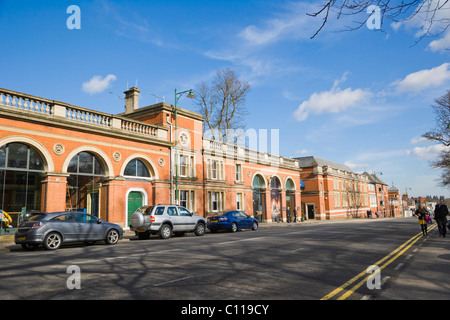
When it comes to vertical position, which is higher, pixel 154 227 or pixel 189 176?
pixel 189 176

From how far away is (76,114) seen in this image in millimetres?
20812

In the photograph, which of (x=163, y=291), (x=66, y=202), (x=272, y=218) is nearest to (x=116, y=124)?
(x=66, y=202)

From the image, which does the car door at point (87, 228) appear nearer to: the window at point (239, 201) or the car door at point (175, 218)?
the car door at point (175, 218)

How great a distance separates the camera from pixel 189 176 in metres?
28.7

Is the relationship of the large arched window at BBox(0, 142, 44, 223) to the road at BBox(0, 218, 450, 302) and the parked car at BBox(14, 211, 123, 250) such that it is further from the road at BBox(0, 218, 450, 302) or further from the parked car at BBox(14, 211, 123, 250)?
the road at BBox(0, 218, 450, 302)

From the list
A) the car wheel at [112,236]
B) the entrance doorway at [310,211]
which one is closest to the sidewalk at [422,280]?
the car wheel at [112,236]

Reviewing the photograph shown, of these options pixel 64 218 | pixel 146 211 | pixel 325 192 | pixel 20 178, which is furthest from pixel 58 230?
pixel 325 192

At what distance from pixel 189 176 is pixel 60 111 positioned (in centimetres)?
1203

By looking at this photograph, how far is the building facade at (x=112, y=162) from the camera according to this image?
17859mm

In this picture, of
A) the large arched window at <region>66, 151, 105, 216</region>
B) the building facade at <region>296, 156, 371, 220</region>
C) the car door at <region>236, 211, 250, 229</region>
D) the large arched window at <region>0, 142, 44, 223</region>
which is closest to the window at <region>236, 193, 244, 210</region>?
the car door at <region>236, 211, 250, 229</region>

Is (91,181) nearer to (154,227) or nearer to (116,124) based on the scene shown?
(116,124)

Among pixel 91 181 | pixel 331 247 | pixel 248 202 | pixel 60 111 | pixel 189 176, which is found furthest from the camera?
pixel 248 202

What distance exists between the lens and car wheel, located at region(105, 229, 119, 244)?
14945 millimetres

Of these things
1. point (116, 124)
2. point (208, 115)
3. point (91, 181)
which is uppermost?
point (208, 115)
